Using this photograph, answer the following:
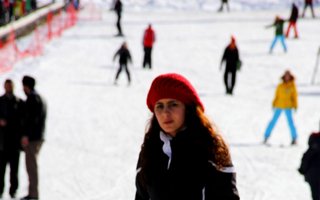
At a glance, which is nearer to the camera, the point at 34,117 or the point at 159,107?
the point at 159,107

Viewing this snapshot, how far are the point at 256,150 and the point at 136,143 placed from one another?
1.84 metres

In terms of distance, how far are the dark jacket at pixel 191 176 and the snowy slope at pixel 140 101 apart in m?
5.73

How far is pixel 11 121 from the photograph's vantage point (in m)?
8.55

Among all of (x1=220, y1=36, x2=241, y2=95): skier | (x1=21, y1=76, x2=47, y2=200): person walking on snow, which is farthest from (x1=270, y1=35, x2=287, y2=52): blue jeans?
(x1=21, y1=76, x2=47, y2=200): person walking on snow

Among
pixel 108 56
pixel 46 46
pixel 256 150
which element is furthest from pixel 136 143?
pixel 46 46

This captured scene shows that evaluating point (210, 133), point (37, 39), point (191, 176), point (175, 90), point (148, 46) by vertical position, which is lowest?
point (37, 39)

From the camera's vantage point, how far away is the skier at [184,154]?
3.02m

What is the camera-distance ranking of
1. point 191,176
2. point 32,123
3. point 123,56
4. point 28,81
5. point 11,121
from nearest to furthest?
point 191,176 < point 28,81 < point 32,123 < point 11,121 < point 123,56

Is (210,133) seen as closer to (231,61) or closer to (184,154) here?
(184,154)

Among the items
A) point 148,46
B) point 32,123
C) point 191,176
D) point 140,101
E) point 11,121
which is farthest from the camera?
point 148,46

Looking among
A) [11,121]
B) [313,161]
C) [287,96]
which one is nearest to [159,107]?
[313,161]

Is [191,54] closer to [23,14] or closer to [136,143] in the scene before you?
[23,14]

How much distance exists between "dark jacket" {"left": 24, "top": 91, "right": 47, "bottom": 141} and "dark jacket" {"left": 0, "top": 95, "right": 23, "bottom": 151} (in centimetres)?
33

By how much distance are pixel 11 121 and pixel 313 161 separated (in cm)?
358
